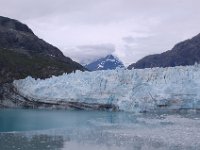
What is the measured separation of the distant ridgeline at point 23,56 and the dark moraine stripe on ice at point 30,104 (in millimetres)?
3323

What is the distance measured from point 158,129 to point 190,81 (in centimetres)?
1727

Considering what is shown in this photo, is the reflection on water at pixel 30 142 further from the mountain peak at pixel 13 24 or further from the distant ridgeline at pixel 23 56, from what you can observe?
the mountain peak at pixel 13 24

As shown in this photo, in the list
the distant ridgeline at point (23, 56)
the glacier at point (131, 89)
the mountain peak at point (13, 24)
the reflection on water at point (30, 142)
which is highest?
the mountain peak at point (13, 24)

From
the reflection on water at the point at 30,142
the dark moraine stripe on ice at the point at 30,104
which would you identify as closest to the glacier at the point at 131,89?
the dark moraine stripe on ice at the point at 30,104

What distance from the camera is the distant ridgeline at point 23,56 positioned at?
209 feet

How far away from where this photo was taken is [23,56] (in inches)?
2992

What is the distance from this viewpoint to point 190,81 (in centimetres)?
→ 4266

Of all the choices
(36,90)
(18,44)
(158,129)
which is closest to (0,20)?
(18,44)

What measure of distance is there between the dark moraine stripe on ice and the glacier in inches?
20.2

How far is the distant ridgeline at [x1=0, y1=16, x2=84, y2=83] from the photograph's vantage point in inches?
2504

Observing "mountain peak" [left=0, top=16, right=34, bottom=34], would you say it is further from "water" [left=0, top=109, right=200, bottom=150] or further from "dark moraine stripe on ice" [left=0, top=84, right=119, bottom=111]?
"water" [left=0, top=109, right=200, bottom=150]

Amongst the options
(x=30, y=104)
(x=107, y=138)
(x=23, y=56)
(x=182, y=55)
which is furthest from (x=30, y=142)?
(x=182, y=55)

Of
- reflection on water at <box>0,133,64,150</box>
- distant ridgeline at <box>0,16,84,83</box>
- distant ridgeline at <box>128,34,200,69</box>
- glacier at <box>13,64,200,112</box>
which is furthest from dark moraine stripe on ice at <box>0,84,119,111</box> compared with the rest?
distant ridgeline at <box>128,34,200,69</box>

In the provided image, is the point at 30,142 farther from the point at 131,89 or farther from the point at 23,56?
the point at 23,56
